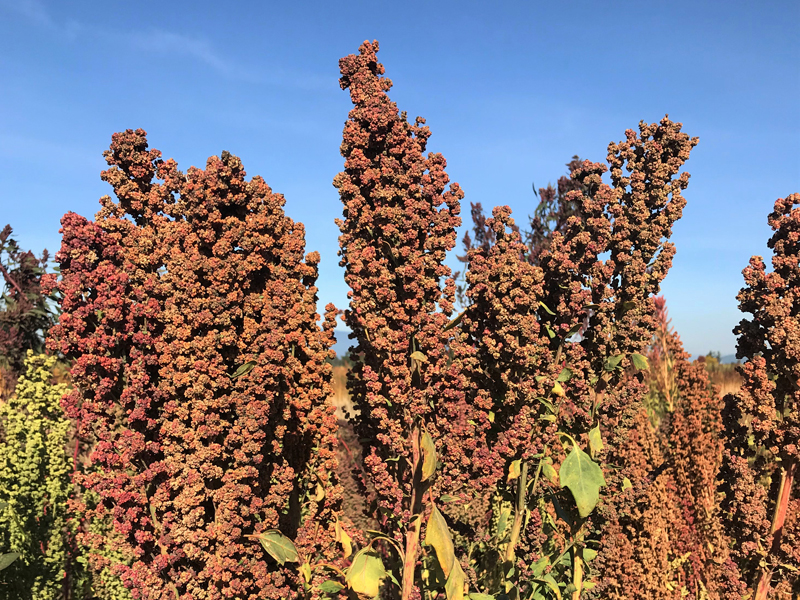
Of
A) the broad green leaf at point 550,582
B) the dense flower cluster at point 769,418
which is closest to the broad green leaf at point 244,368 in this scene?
the broad green leaf at point 550,582

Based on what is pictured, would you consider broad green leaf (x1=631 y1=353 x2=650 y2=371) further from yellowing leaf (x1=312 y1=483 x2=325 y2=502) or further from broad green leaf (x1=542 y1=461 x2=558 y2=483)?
yellowing leaf (x1=312 y1=483 x2=325 y2=502)

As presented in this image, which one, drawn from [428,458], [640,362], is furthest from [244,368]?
[640,362]

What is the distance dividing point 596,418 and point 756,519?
1.24 m

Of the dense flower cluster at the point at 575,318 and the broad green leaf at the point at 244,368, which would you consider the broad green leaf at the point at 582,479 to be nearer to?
the dense flower cluster at the point at 575,318

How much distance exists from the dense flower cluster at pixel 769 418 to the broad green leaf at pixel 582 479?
116 centimetres

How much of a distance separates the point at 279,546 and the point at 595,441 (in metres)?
2.35

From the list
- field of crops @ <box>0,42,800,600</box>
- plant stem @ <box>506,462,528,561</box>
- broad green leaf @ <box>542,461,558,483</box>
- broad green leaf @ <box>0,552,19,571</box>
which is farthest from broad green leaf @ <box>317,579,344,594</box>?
broad green leaf @ <box>0,552,19,571</box>

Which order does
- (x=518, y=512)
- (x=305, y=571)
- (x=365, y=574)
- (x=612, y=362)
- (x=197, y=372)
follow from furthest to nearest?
(x=612, y=362) < (x=518, y=512) < (x=305, y=571) < (x=365, y=574) < (x=197, y=372)

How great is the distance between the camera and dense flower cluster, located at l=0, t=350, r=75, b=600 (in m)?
5.20

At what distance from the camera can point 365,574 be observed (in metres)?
3.62

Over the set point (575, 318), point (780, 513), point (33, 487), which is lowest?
point (33, 487)

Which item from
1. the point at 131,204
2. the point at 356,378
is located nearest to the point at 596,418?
the point at 356,378

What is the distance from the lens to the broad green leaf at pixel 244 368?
3.42m

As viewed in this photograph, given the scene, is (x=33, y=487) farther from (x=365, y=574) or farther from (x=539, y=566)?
(x=539, y=566)
